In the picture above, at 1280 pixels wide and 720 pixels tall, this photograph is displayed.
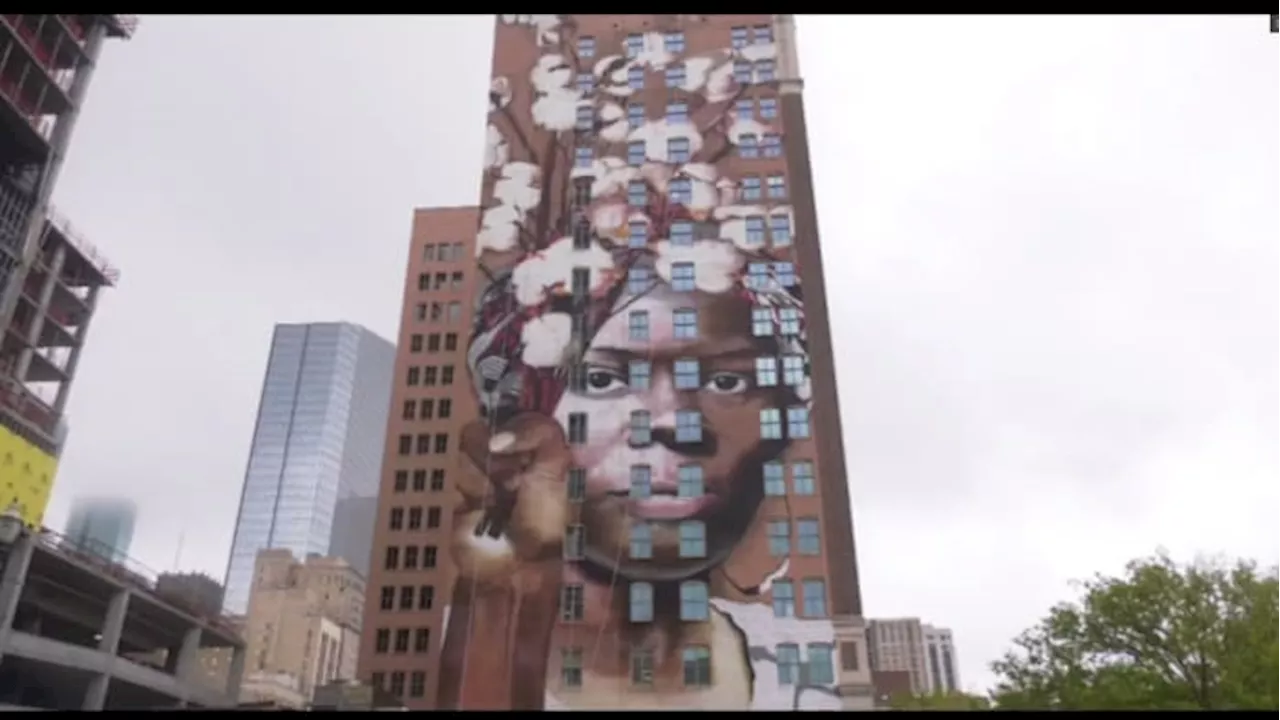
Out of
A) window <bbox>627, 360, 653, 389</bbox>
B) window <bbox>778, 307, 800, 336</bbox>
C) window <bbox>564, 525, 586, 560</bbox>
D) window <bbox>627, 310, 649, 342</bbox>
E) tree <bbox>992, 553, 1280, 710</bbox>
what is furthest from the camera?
window <bbox>627, 310, 649, 342</bbox>

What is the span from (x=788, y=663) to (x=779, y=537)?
8230 mm

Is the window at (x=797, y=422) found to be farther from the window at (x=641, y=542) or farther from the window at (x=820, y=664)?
the window at (x=820, y=664)

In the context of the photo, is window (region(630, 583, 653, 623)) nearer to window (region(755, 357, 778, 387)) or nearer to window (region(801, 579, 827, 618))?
window (region(801, 579, 827, 618))

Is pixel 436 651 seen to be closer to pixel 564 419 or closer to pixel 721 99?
pixel 564 419

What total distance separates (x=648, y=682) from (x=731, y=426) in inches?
732

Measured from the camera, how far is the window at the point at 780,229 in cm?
7738

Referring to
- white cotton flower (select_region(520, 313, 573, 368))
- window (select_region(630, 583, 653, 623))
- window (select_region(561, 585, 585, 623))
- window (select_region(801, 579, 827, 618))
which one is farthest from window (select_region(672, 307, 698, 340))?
window (select_region(561, 585, 585, 623))

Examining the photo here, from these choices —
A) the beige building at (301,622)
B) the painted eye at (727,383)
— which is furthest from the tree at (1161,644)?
the beige building at (301,622)

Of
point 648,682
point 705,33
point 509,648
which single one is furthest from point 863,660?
point 705,33

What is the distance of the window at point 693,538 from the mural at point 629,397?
0.63 feet

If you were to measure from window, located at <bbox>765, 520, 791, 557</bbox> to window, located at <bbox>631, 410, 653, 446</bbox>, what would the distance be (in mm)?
10683

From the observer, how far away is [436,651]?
85125mm

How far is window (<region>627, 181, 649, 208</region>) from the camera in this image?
80.6 metres

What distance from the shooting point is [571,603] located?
6538 cm
